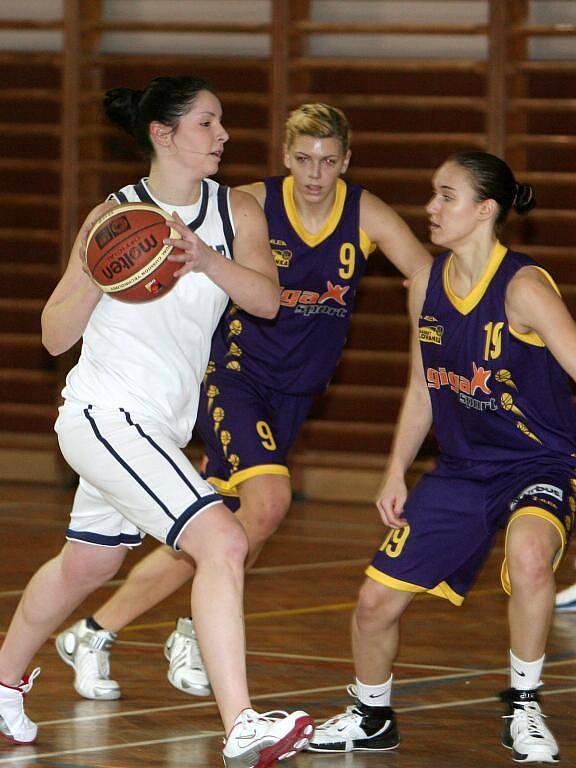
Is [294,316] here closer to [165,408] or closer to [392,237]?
[392,237]

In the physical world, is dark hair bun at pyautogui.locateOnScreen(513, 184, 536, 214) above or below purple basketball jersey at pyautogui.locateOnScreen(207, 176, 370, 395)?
above

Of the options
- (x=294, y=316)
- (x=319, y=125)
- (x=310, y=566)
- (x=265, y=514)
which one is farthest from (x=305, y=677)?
(x=310, y=566)

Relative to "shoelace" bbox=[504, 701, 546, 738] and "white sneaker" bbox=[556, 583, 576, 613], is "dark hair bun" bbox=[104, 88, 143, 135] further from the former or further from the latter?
"white sneaker" bbox=[556, 583, 576, 613]

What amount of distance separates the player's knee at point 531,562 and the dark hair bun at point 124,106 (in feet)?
4.28

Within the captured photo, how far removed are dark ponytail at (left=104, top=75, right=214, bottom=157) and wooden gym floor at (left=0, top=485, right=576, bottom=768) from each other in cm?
136

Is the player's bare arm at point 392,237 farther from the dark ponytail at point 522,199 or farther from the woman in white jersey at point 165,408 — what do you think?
the woman in white jersey at point 165,408

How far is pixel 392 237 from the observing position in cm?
441

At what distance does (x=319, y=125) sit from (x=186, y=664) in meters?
1.57

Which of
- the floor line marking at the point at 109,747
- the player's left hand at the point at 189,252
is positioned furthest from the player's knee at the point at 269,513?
the player's left hand at the point at 189,252

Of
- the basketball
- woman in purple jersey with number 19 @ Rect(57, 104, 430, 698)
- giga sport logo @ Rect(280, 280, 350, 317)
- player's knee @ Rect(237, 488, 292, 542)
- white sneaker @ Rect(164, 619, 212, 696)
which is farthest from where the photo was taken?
giga sport logo @ Rect(280, 280, 350, 317)

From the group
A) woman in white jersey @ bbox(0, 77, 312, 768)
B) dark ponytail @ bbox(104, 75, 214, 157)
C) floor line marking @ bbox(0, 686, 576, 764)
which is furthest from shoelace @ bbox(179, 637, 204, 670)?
dark ponytail @ bbox(104, 75, 214, 157)

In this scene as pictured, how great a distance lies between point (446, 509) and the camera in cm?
342

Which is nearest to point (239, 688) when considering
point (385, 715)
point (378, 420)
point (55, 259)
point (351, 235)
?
point (385, 715)

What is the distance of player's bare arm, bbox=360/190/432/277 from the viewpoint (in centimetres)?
436
